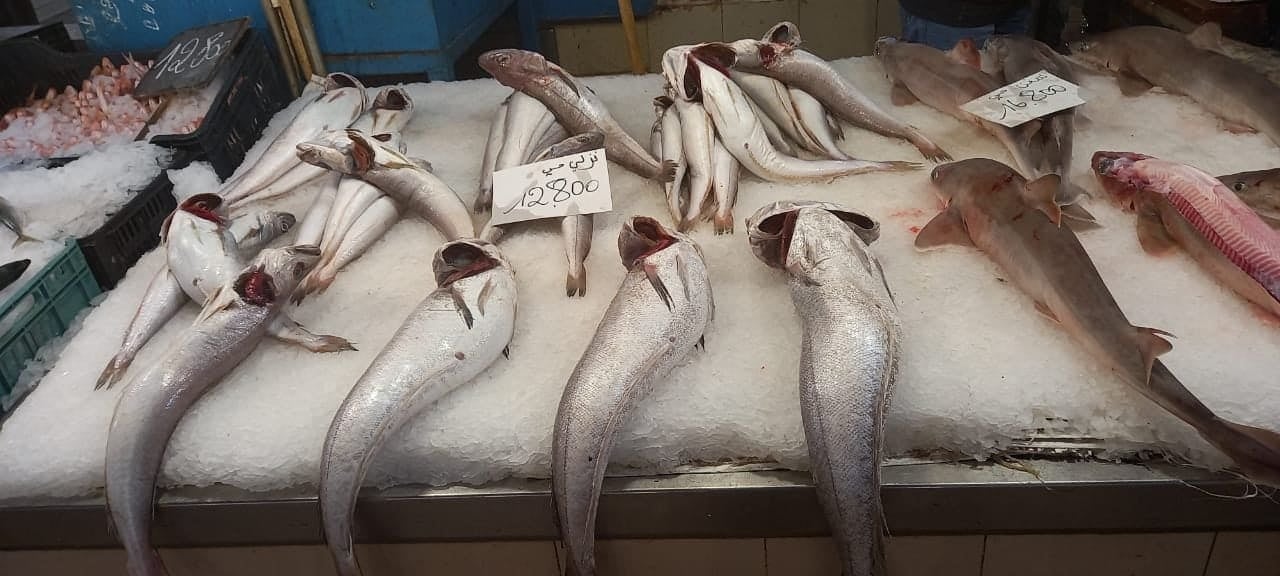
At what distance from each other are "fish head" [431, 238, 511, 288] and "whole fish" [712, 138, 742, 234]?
574 millimetres

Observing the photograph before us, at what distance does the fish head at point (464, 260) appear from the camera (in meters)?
1.68

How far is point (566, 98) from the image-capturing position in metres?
2.33

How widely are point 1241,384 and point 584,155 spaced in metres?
1.48

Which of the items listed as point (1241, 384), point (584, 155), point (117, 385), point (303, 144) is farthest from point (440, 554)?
point (1241, 384)

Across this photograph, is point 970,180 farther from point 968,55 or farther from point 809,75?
point 968,55

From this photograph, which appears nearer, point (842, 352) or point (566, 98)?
point (842, 352)

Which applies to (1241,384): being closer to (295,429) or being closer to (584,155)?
(584,155)

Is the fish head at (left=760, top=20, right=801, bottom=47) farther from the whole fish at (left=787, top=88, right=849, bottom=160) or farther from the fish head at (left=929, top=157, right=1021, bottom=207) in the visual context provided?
the fish head at (left=929, top=157, right=1021, bottom=207)

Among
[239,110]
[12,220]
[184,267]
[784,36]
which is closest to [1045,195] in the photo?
[784,36]

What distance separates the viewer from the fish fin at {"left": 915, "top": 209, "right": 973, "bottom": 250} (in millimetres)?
1774

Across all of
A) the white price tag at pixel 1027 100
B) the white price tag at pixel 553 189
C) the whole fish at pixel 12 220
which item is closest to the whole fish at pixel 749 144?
the white price tag at pixel 1027 100

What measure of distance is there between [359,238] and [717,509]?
4.00 ft

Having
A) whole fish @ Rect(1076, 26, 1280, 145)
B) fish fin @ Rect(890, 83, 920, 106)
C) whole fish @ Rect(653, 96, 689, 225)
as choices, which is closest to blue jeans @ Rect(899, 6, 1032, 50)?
whole fish @ Rect(1076, 26, 1280, 145)

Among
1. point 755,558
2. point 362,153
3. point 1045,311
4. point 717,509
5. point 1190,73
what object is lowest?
point 755,558
